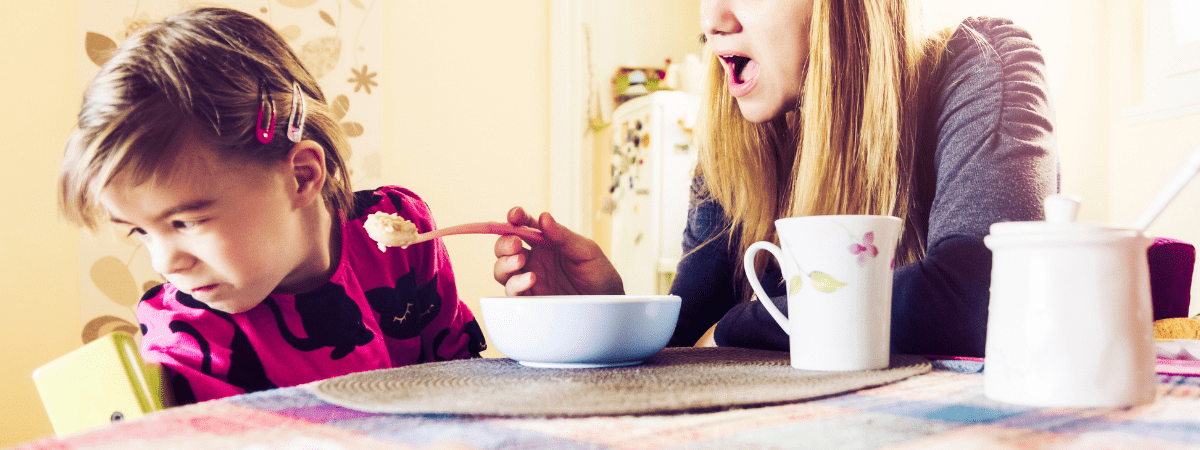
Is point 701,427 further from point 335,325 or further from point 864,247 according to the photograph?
point 335,325

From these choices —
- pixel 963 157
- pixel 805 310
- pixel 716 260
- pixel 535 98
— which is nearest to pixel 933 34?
pixel 963 157

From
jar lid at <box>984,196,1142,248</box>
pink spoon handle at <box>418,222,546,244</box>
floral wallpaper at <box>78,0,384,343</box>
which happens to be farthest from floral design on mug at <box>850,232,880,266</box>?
floral wallpaper at <box>78,0,384,343</box>

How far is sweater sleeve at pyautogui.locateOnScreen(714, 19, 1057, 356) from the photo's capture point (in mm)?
667

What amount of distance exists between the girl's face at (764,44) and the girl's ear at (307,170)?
21.8 inches

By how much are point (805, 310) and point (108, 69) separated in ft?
2.20

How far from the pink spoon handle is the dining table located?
8.2 inches

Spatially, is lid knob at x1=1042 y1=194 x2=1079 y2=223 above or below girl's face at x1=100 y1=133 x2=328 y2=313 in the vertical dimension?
above

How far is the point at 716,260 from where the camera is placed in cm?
105

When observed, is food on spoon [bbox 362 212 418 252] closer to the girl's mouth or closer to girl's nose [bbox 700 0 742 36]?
the girl's mouth

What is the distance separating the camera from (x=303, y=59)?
1859 millimetres

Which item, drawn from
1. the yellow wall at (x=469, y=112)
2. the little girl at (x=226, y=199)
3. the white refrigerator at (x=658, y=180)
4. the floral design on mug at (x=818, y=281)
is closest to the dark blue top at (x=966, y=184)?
the floral design on mug at (x=818, y=281)

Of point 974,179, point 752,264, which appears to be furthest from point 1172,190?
point 974,179

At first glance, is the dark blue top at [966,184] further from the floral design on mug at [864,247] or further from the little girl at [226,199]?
the little girl at [226,199]

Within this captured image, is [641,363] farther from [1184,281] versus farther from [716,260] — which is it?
[1184,281]
